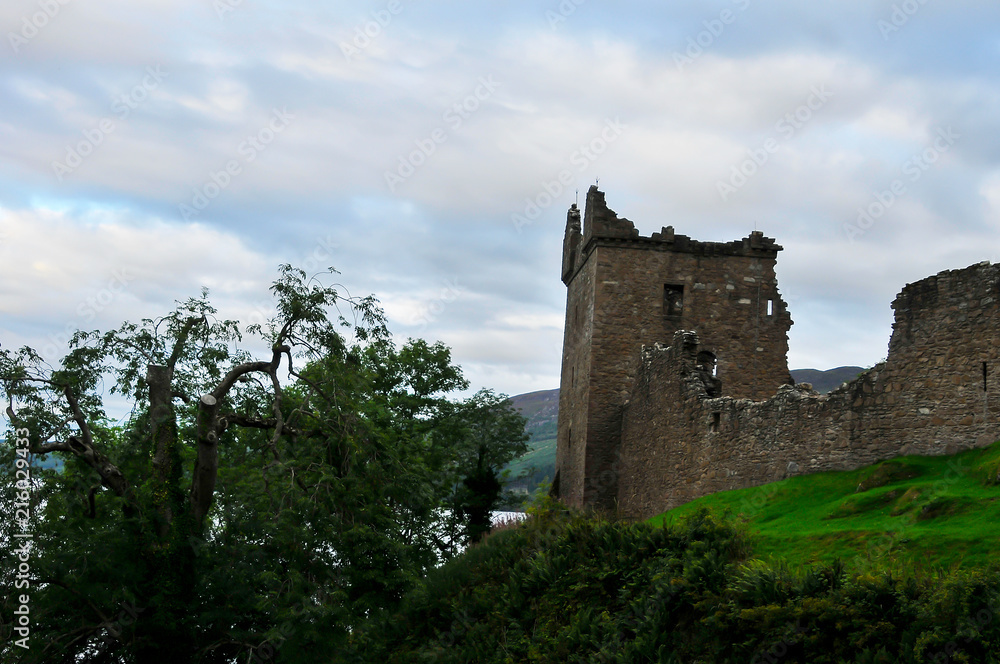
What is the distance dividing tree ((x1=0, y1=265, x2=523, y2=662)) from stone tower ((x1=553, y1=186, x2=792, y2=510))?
13.2 meters

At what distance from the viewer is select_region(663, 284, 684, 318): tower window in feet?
106

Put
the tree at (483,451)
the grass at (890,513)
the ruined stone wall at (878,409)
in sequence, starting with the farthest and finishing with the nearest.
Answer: the tree at (483,451) → the ruined stone wall at (878,409) → the grass at (890,513)

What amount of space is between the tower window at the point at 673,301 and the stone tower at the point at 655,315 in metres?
0.03

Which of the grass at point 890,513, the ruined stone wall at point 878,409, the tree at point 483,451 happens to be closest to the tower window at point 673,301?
the ruined stone wall at point 878,409

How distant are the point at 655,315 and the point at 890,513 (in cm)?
1691

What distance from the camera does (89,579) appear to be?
15477 millimetres

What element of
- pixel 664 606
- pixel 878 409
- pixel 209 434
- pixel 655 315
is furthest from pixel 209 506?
pixel 655 315

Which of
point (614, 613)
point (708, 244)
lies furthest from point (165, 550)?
point (708, 244)

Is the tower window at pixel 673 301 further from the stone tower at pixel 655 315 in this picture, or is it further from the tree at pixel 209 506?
the tree at pixel 209 506

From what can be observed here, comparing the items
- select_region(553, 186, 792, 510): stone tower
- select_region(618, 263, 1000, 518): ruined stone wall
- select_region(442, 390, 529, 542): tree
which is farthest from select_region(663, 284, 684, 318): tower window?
select_region(442, 390, 529, 542): tree

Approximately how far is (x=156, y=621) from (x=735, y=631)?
8.78 m

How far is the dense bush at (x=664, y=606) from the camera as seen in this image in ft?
35.2

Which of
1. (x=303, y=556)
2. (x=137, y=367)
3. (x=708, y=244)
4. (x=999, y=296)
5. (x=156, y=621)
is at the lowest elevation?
(x=156, y=621)

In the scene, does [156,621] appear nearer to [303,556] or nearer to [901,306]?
[303,556]
